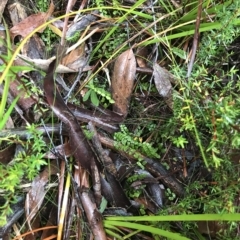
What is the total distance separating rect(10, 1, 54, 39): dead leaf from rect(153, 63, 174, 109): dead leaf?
1.51 feet

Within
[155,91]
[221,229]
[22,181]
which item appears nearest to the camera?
[221,229]

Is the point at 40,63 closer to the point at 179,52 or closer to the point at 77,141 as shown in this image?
the point at 77,141

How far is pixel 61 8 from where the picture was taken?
154 cm

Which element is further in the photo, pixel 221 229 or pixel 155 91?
pixel 155 91

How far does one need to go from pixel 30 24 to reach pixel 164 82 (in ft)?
1.82

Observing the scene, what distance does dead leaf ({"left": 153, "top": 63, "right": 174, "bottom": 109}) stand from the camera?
4.82 feet

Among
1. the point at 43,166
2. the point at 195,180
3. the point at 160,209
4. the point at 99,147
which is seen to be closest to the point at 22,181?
the point at 43,166

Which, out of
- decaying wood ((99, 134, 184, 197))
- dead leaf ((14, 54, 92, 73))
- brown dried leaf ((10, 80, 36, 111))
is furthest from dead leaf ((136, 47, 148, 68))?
brown dried leaf ((10, 80, 36, 111))

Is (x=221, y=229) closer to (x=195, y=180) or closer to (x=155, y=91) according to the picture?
(x=195, y=180)

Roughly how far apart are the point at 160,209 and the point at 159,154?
8.0 inches

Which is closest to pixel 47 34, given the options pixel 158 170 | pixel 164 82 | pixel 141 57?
pixel 141 57

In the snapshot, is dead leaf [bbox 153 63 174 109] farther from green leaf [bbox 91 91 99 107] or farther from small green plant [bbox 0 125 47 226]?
small green plant [bbox 0 125 47 226]

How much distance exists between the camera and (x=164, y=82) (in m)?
1.48

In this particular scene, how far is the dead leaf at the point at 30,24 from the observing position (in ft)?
4.91
